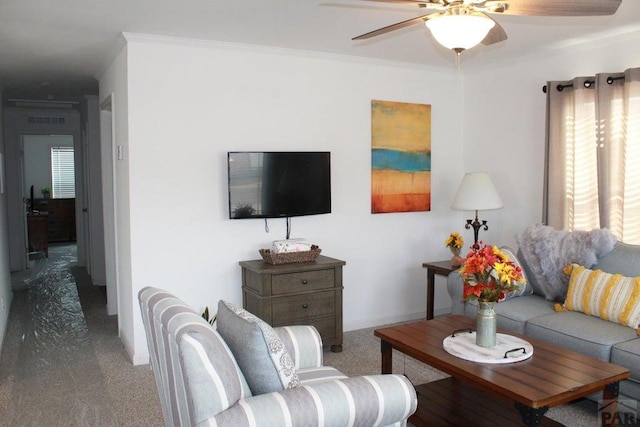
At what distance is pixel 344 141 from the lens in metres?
4.82

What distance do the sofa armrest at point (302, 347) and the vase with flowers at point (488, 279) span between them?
0.80 metres

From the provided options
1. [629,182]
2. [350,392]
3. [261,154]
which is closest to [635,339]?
[629,182]

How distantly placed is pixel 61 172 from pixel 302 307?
9.55 metres

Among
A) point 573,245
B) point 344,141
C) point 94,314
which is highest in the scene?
point 344,141

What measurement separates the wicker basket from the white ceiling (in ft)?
5.31

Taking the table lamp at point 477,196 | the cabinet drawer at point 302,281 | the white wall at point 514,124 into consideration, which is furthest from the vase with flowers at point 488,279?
the white wall at point 514,124

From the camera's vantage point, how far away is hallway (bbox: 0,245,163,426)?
3258 mm

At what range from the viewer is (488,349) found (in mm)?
2811

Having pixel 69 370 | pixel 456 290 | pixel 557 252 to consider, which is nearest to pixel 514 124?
pixel 557 252

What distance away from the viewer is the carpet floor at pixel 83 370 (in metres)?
3.22

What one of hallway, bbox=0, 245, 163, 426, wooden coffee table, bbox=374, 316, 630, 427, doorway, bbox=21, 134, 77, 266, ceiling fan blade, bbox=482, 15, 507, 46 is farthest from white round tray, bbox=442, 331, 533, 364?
doorway, bbox=21, 134, 77, 266

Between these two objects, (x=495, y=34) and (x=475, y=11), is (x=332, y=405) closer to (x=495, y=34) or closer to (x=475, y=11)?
(x=475, y=11)

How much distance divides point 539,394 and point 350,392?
0.87 m

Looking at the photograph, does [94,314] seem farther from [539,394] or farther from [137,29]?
[539,394]
